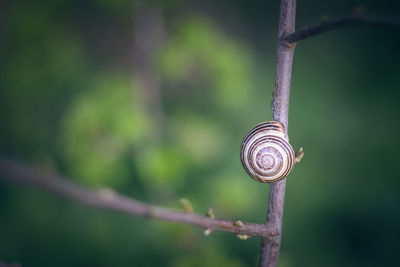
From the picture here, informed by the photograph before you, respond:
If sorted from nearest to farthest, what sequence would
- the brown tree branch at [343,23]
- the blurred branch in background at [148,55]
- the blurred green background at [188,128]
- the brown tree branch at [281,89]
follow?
the brown tree branch at [343,23], the brown tree branch at [281,89], the blurred green background at [188,128], the blurred branch in background at [148,55]

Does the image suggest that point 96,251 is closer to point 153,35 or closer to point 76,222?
point 76,222

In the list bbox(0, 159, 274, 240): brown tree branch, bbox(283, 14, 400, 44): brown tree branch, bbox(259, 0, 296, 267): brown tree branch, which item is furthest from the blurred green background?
bbox(283, 14, 400, 44): brown tree branch

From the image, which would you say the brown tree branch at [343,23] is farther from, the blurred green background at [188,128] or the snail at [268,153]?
the blurred green background at [188,128]

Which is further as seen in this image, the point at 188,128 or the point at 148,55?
the point at 148,55

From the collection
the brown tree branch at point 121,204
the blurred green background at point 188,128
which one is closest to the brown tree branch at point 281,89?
the brown tree branch at point 121,204

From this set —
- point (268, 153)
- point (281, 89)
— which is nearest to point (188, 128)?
point (268, 153)

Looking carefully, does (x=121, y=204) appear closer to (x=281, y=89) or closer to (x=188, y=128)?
(x=281, y=89)
